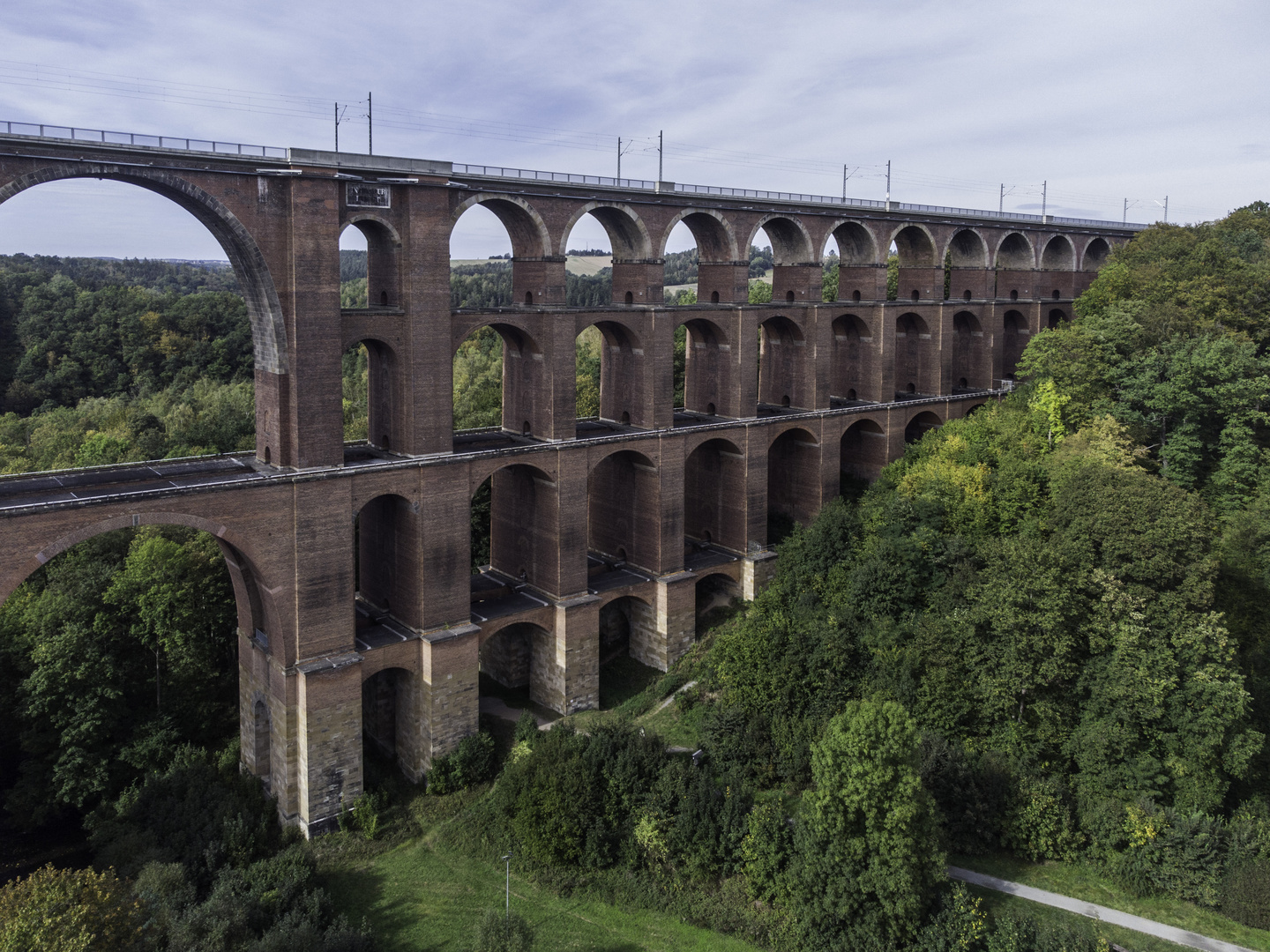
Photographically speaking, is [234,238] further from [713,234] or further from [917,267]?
[917,267]

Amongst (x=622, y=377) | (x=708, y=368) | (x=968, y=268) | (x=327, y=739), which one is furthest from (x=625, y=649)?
(x=968, y=268)

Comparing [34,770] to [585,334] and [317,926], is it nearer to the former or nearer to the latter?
[317,926]

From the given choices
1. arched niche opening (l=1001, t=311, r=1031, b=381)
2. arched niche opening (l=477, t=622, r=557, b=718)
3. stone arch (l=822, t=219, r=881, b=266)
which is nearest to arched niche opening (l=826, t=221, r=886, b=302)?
stone arch (l=822, t=219, r=881, b=266)

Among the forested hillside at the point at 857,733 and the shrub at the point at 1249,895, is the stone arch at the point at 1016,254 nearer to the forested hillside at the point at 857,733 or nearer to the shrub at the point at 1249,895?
the forested hillside at the point at 857,733

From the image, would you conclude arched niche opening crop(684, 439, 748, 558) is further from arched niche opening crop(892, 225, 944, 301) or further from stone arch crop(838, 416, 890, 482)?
arched niche opening crop(892, 225, 944, 301)

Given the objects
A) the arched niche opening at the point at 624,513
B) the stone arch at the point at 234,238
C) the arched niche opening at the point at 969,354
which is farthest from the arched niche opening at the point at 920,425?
A: the stone arch at the point at 234,238

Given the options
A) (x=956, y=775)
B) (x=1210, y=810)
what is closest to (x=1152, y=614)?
(x=1210, y=810)

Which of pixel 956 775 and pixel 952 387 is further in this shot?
pixel 952 387
